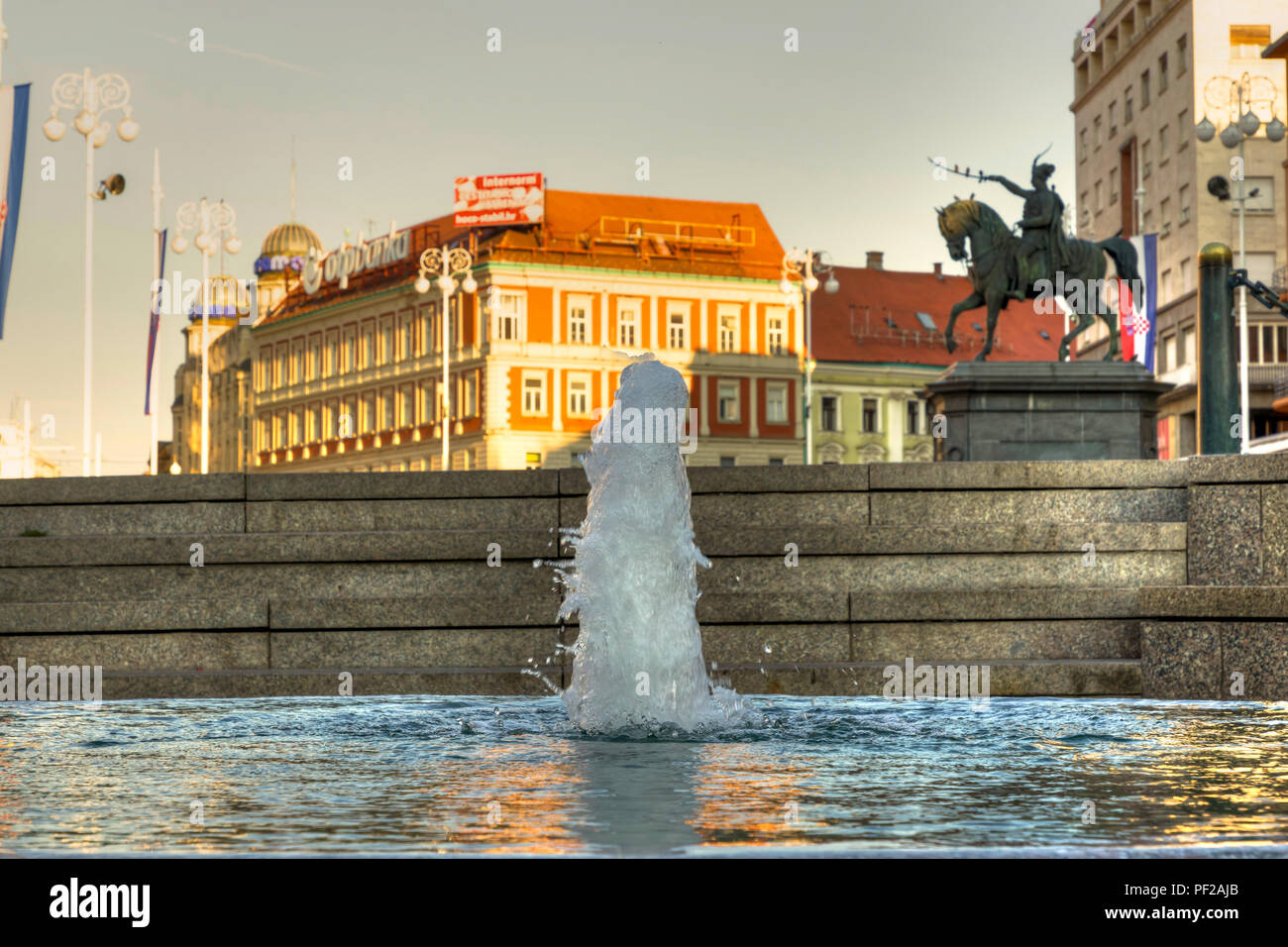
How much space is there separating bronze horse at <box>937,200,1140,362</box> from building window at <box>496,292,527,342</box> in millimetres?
59501

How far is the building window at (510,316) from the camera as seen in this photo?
81188 mm

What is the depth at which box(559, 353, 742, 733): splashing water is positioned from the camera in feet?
28.8

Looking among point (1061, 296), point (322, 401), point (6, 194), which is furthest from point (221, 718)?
point (322, 401)

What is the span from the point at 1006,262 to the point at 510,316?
2370 inches

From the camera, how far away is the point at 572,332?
272 feet

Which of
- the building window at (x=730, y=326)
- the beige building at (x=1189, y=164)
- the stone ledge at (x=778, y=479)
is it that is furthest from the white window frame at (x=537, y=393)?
the stone ledge at (x=778, y=479)

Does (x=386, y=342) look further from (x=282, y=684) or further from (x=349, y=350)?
(x=282, y=684)

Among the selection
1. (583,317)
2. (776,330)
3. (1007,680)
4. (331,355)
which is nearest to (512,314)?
(583,317)

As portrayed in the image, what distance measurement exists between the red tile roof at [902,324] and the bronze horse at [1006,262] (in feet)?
205

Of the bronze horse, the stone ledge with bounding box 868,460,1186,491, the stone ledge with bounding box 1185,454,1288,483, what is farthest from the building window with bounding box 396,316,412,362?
the stone ledge with bounding box 1185,454,1288,483

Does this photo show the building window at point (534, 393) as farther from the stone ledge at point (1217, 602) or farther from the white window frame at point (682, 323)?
the stone ledge at point (1217, 602)

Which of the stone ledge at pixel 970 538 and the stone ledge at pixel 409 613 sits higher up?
the stone ledge at pixel 970 538

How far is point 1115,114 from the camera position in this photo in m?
76.4
